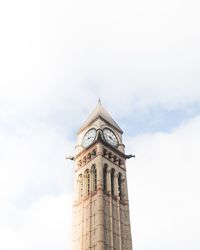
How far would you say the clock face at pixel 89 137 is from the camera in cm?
5765

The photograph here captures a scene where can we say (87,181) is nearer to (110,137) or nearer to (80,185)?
(80,185)

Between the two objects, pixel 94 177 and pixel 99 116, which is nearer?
pixel 94 177

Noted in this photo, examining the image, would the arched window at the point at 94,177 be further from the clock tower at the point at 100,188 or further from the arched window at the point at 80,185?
the arched window at the point at 80,185

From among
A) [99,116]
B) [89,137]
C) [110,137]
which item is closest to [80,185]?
[89,137]

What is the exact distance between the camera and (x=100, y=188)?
51.0 metres

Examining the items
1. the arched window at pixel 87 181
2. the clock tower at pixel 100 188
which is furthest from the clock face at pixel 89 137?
the arched window at pixel 87 181

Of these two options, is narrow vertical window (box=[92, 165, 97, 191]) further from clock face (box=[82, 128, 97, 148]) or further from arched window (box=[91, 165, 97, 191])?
clock face (box=[82, 128, 97, 148])

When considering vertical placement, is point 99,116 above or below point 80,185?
above

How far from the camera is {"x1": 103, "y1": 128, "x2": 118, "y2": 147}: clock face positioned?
57800 mm

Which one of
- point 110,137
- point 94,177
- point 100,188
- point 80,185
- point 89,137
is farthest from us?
point 110,137

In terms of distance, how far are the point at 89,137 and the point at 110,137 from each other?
9.42 ft

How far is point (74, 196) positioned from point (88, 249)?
31.3 feet

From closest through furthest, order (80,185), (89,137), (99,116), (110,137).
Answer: (80,185)
(89,137)
(110,137)
(99,116)

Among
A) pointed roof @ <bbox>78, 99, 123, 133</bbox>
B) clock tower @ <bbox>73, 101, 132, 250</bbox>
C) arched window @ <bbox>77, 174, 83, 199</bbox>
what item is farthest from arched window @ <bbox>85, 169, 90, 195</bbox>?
pointed roof @ <bbox>78, 99, 123, 133</bbox>
